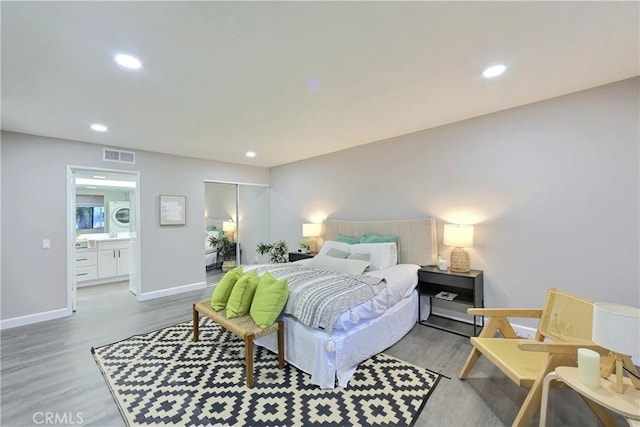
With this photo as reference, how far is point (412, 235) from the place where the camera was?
3818mm

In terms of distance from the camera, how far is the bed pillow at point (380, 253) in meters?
3.59

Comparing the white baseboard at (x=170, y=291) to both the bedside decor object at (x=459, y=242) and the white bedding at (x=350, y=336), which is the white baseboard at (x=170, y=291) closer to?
the white bedding at (x=350, y=336)

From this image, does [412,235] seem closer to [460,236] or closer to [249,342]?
[460,236]

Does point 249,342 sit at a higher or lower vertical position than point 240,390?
higher

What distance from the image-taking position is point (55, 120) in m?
3.13

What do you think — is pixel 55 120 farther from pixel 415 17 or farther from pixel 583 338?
pixel 583 338

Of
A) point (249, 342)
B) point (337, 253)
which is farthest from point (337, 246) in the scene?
point (249, 342)

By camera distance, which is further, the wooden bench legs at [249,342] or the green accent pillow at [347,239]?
the green accent pillow at [347,239]

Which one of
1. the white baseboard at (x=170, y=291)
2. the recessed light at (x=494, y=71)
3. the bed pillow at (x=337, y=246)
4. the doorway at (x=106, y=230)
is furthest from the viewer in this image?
the doorway at (x=106, y=230)

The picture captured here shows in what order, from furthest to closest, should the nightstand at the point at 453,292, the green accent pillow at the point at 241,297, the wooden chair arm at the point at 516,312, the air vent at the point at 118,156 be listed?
the air vent at the point at 118,156 < the nightstand at the point at 453,292 < the green accent pillow at the point at 241,297 < the wooden chair arm at the point at 516,312

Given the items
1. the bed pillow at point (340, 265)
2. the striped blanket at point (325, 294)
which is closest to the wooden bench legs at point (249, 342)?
the striped blanket at point (325, 294)

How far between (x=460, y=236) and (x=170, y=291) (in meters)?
4.73

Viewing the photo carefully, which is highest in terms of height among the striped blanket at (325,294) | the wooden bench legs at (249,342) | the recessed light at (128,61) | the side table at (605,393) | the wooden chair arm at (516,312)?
the recessed light at (128,61)

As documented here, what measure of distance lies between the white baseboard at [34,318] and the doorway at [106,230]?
914mm
